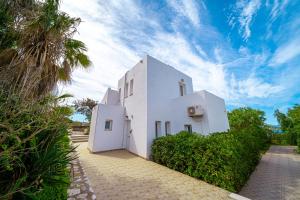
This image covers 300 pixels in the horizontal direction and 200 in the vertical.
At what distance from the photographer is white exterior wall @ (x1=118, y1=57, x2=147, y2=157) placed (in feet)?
28.3

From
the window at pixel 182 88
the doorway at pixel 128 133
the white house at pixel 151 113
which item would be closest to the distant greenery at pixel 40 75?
the white house at pixel 151 113

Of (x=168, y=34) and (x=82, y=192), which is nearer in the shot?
(x=82, y=192)

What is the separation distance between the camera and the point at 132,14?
20.7ft

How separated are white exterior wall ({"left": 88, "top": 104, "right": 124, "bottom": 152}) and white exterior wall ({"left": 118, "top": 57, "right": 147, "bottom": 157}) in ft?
1.93

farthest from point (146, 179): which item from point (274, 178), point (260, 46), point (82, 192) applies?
point (260, 46)

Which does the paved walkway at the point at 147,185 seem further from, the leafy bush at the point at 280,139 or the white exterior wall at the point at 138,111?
the leafy bush at the point at 280,139

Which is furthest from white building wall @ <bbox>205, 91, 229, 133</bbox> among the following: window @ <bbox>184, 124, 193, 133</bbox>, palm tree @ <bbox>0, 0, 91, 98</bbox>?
palm tree @ <bbox>0, 0, 91, 98</bbox>

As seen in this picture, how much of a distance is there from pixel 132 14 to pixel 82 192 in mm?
7639

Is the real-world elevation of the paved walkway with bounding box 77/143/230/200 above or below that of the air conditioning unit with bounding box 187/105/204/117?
below

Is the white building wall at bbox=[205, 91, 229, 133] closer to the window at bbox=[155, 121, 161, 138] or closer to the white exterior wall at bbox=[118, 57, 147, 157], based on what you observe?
the window at bbox=[155, 121, 161, 138]

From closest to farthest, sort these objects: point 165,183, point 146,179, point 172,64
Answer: point 165,183, point 146,179, point 172,64

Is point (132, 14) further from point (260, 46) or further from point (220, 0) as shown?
point (260, 46)

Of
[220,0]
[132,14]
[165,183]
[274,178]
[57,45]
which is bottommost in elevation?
[274,178]

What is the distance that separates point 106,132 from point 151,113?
4244 mm
